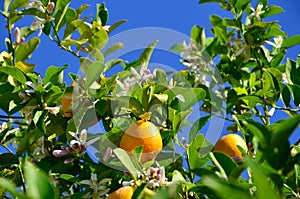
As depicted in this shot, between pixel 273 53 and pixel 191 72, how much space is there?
0.41m

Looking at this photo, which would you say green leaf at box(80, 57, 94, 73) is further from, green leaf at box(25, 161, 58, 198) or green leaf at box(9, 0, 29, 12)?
green leaf at box(25, 161, 58, 198)

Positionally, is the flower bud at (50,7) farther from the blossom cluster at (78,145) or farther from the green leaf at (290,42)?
the green leaf at (290,42)

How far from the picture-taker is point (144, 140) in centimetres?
122

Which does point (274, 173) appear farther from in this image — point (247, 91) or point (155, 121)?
point (247, 91)

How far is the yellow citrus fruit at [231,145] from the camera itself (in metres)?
1.37

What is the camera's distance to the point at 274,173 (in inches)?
20.5

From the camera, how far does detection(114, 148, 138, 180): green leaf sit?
1.05 m

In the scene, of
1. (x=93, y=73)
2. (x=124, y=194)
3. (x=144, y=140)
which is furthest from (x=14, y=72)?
(x=124, y=194)

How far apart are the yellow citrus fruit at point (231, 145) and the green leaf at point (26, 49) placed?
800 millimetres

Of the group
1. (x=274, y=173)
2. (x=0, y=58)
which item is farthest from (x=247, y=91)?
(x=274, y=173)

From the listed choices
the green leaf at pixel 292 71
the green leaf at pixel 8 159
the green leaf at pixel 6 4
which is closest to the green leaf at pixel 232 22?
the green leaf at pixel 292 71

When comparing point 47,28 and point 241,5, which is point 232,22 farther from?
point 47,28

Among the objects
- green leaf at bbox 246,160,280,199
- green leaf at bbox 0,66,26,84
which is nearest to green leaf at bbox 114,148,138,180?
green leaf at bbox 0,66,26,84

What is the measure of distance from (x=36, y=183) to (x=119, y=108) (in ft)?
3.24
